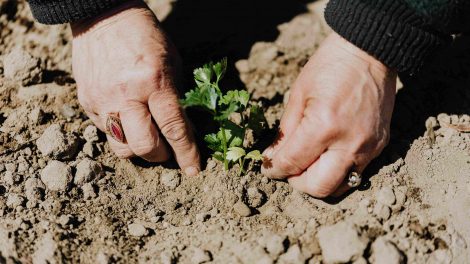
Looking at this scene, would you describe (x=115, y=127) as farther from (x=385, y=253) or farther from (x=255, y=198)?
(x=385, y=253)

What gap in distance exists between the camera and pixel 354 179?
2529 millimetres

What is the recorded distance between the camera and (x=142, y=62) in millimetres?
2561

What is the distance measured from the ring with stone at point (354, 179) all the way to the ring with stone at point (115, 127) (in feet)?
4.22

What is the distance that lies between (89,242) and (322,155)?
1307 millimetres

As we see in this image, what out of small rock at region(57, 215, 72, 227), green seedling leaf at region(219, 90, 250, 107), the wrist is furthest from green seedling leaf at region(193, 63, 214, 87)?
small rock at region(57, 215, 72, 227)

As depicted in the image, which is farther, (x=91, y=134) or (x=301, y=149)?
(x=91, y=134)

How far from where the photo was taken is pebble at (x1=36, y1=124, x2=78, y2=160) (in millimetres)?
2723

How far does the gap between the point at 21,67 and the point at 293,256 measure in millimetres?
2148

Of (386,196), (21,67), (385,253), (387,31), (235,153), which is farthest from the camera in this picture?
(21,67)

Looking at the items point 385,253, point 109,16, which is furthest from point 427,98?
point 109,16

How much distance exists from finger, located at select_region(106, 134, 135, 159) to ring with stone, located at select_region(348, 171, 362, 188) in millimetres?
1249

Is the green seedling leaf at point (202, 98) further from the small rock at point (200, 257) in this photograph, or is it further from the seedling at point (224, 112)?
the small rock at point (200, 257)

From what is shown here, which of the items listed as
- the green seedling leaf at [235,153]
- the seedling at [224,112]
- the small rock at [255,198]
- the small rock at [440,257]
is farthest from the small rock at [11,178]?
the small rock at [440,257]

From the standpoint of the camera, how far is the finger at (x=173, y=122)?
2553mm
